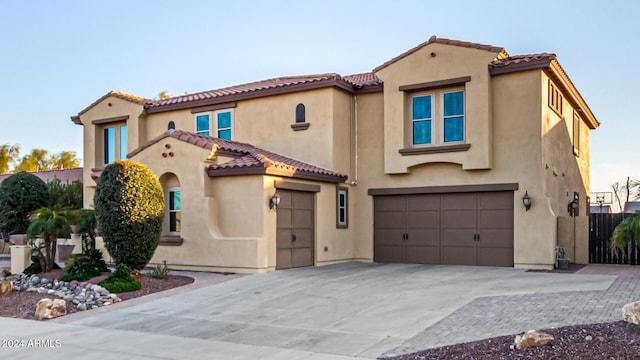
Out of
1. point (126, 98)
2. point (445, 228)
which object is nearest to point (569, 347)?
point (445, 228)

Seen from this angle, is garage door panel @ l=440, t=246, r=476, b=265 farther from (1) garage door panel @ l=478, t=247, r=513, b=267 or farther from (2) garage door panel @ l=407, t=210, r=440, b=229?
(2) garage door panel @ l=407, t=210, r=440, b=229

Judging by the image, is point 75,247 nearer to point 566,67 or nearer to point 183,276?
point 183,276

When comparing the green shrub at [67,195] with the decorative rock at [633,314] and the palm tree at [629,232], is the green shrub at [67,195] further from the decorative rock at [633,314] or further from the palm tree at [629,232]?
the decorative rock at [633,314]

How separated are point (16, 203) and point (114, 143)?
199 inches

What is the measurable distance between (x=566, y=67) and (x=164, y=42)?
1316cm

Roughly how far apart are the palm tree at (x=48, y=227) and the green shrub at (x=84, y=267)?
85 cm

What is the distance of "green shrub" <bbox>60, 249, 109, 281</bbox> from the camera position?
579 inches

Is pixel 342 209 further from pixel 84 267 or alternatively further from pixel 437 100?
pixel 84 267

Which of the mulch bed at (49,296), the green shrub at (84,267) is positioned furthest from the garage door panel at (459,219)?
the green shrub at (84,267)

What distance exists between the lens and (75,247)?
68.1 ft

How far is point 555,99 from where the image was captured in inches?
758

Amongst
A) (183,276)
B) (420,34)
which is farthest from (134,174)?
(420,34)

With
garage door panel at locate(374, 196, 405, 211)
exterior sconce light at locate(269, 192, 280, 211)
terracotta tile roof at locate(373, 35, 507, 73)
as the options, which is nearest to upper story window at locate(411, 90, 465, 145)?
terracotta tile roof at locate(373, 35, 507, 73)

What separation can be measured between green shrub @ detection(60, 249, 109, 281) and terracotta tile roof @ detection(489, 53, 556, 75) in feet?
40.3
